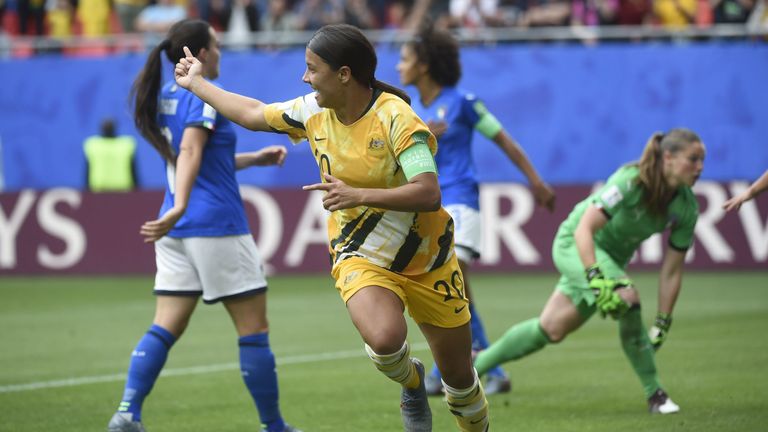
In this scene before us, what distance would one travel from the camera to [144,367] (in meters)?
7.05

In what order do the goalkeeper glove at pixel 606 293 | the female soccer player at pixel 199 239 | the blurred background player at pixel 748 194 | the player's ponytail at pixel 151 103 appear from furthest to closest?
the blurred background player at pixel 748 194 → the goalkeeper glove at pixel 606 293 → the player's ponytail at pixel 151 103 → the female soccer player at pixel 199 239

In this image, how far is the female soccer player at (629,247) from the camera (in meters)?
7.77

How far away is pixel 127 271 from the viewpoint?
18.5 meters

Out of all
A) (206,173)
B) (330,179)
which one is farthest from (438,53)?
(330,179)

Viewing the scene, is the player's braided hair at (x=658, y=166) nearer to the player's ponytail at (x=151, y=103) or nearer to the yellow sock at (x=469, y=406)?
the yellow sock at (x=469, y=406)

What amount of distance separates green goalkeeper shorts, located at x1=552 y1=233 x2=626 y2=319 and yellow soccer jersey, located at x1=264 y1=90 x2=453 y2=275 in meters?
2.05

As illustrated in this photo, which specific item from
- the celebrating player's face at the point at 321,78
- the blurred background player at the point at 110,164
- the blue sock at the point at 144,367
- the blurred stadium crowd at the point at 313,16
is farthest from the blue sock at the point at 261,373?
the blurred stadium crowd at the point at 313,16

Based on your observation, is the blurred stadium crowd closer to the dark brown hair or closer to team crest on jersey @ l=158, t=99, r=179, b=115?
team crest on jersey @ l=158, t=99, r=179, b=115

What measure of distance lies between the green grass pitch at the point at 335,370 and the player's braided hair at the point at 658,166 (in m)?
1.35

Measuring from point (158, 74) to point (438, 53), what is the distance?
2.69 meters

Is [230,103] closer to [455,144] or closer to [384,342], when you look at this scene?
[384,342]

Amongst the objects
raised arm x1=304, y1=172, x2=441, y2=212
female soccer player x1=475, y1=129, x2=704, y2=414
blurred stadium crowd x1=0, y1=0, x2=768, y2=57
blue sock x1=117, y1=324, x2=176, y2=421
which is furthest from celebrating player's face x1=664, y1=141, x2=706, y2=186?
blurred stadium crowd x1=0, y1=0, x2=768, y2=57

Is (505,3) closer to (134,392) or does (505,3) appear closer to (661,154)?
(661,154)

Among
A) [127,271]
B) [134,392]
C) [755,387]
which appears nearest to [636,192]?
[755,387]
